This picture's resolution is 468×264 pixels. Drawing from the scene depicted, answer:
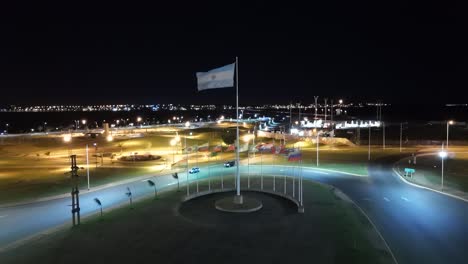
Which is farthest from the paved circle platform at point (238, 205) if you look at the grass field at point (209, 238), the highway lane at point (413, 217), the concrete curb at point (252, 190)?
the highway lane at point (413, 217)

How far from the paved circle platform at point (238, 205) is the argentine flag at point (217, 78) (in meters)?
8.68

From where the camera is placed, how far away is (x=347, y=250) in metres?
18.8

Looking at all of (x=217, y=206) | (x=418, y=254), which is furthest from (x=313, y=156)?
(x=418, y=254)

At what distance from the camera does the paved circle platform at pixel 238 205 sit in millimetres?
25984

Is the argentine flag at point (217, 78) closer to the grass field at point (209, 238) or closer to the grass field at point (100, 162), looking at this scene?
the grass field at point (209, 238)

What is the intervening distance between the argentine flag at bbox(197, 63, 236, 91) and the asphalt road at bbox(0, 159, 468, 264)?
42.2ft

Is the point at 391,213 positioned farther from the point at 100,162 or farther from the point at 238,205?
the point at 100,162

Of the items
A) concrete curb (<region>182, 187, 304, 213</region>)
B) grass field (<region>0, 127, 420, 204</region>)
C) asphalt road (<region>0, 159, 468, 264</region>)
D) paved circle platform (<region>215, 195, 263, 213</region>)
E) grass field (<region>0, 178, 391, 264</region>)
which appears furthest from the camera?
grass field (<region>0, 127, 420, 204</region>)

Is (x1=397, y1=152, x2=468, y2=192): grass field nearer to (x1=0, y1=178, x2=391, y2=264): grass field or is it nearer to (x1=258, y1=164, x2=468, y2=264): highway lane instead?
(x1=258, y1=164, x2=468, y2=264): highway lane

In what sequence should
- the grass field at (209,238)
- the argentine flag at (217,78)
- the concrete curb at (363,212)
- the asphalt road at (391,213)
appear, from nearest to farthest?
1. the grass field at (209,238)
2. the concrete curb at (363,212)
3. the asphalt road at (391,213)
4. the argentine flag at (217,78)

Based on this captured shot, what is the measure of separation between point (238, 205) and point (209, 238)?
632 centimetres

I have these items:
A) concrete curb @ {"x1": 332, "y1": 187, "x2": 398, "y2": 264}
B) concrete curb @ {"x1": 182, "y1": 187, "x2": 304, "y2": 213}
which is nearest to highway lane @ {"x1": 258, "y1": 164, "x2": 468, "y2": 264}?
concrete curb @ {"x1": 332, "y1": 187, "x2": 398, "y2": 264}

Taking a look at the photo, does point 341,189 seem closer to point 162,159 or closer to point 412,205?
point 412,205

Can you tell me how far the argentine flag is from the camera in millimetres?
23719
